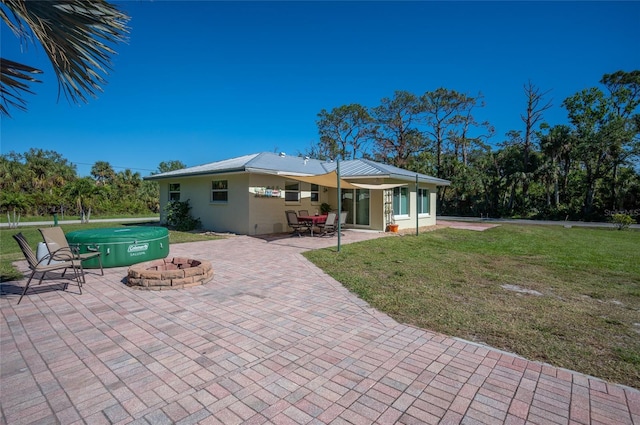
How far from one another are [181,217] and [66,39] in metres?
14.1

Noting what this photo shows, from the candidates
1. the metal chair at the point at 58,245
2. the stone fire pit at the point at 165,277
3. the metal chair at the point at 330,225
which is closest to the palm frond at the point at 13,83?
the stone fire pit at the point at 165,277

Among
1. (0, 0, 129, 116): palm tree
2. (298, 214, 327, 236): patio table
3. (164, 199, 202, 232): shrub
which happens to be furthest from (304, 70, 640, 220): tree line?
(0, 0, 129, 116): palm tree

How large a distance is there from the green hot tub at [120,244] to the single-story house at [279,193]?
5.32 meters

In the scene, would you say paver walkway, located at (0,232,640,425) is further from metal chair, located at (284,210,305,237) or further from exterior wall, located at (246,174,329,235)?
exterior wall, located at (246,174,329,235)

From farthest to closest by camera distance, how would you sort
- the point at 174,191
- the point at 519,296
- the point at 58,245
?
the point at 174,191 < the point at 58,245 < the point at 519,296

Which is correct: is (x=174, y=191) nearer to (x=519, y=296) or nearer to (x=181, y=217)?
(x=181, y=217)

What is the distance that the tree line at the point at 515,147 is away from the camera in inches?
1054

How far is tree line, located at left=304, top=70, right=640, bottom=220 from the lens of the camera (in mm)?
26781

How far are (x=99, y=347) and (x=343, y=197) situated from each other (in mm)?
13993

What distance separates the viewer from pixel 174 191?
59.0 feet

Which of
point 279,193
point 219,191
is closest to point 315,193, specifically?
point 279,193

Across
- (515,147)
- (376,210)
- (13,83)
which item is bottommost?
(376,210)

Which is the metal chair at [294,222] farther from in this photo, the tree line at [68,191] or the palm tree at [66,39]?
the tree line at [68,191]

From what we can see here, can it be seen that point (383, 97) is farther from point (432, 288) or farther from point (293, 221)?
point (432, 288)
